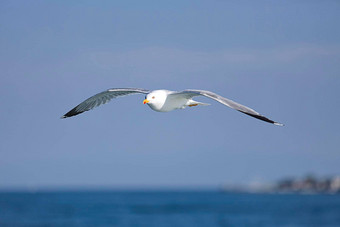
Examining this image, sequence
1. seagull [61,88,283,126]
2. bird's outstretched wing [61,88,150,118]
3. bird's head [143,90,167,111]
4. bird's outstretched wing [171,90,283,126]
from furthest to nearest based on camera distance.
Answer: bird's outstretched wing [61,88,150,118] → bird's head [143,90,167,111] → seagull [61,88,283,126] → bird's outstretched wing [171,90,283,126]

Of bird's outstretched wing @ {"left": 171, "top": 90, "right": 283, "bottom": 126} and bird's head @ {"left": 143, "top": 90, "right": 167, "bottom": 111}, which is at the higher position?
bird's head @ {"left": 143, "top": 90, "right": 167, "bottom": 111}

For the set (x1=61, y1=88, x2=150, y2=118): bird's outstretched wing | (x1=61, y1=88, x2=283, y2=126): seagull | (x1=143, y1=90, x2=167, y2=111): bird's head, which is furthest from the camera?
(x1=61, y1=88, x2=150, y2=118): bird's outstretched wing

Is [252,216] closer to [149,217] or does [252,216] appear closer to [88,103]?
[149,217]

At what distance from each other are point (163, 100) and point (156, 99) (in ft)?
0.57

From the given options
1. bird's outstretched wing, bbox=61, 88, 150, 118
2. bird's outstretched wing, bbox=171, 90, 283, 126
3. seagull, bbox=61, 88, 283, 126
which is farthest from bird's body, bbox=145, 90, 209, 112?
bird's outstretched wing, bbox=61, 88, 150, 118

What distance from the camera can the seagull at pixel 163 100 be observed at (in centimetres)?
1242

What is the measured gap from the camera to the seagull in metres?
12.4

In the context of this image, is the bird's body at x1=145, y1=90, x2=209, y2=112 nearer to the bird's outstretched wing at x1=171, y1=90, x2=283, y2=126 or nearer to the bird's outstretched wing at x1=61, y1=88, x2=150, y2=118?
the bird's outstretched wing at x1=171, y1=90, x2=283, y2=126

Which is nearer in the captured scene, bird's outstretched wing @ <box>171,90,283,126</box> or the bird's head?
bird's outstretched wing @ <box>171,90,283,126</box>

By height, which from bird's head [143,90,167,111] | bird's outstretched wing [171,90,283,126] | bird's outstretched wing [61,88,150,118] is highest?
bird's outstretched wing [61,88,150,118]

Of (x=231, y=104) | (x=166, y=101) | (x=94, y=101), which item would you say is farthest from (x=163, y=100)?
(x=94, y=101)

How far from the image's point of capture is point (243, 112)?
39.8ft

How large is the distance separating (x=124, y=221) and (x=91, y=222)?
161 inches

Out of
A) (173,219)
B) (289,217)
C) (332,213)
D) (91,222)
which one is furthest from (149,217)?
(332,213)
